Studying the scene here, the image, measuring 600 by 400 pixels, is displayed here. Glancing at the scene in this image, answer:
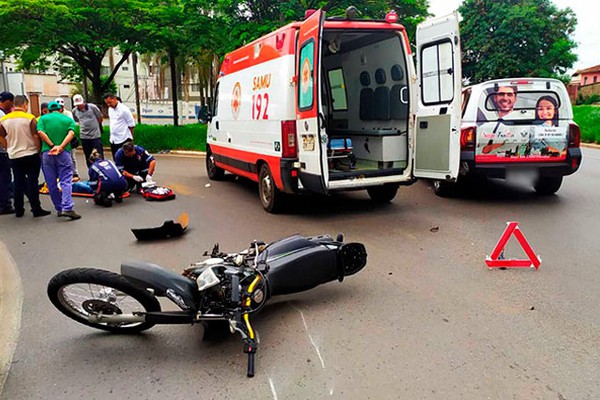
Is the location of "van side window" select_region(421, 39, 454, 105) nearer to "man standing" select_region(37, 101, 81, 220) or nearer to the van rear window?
the van rear window

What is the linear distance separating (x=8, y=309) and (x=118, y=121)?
6.17 meters

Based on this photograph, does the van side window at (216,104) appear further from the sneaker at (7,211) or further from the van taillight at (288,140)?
the sneaker at (7,211)

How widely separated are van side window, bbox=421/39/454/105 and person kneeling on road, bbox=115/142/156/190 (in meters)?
5.07

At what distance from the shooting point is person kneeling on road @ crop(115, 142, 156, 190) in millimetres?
8742

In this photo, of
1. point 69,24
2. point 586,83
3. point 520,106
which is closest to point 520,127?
point 520,106

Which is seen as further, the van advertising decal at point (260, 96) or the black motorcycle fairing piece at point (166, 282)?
the van advertising decal at point (260, 96)

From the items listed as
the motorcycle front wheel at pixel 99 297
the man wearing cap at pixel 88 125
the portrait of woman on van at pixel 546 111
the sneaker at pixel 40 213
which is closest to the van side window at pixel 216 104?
the man wearing cap at pixel 88 125

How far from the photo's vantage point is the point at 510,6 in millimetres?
38750

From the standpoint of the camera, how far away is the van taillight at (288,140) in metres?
6.45

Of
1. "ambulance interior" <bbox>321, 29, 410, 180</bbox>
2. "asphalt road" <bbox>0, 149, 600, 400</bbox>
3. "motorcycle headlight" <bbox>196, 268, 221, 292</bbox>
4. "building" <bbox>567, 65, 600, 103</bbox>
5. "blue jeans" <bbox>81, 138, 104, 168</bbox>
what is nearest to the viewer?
"asphalt road" <bbox>0, 149, 600, 400</bbox>

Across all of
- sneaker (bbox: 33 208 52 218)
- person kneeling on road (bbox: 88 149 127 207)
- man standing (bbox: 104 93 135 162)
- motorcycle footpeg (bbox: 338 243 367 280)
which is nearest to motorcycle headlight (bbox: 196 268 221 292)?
motorcycle footpeg (bbox: 338 243 367 280)

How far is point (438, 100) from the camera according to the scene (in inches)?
262

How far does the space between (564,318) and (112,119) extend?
28.3 ft

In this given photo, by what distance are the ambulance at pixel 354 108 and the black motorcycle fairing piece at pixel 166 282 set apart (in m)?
3.14
